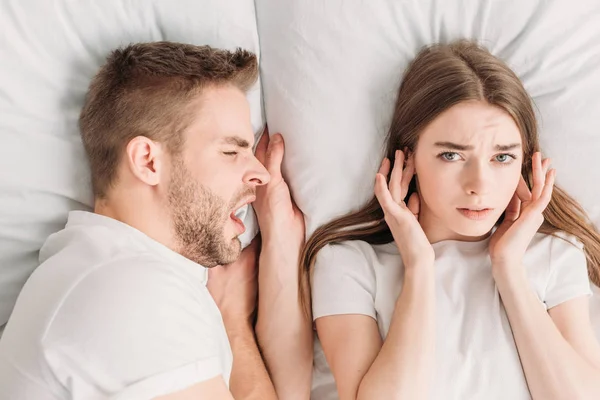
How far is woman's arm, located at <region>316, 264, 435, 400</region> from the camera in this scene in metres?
1.37

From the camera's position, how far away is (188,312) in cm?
127

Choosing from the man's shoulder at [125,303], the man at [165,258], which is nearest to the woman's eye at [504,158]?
the man at [165,258]

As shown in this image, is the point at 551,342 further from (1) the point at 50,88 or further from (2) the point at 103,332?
(1) the point at 50,88

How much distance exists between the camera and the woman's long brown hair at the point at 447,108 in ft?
4.75

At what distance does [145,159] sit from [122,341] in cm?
41

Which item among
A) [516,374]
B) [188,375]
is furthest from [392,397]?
[188,375]

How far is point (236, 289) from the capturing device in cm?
168

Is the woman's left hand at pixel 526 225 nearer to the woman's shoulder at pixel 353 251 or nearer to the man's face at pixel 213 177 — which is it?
the woman's shoulder at pixel 353 251

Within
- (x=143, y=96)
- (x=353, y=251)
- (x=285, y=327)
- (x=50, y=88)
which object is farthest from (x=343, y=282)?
(x=50, y=88)

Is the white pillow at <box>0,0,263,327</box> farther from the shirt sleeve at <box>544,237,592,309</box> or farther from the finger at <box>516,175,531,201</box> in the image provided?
the shirt sleeve at <box>544,237,592,309</box>

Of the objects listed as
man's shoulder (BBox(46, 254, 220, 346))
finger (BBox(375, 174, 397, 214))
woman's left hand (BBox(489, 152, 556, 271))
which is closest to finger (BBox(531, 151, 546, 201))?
woman's left hand (BBox(489, 152, 556, 271))

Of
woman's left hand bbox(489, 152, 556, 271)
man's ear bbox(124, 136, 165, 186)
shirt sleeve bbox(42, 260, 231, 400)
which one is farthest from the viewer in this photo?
woman's left hand bbox(489, 152, 556, 271)

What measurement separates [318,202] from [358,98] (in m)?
0.28

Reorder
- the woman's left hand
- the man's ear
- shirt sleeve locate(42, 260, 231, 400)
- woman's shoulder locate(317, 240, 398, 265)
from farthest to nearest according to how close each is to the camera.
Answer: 1. woman's shoulder locate(317, 240, 398, 265)
2. the woman's left hand
3. the man's ear
4. shirt sleeve locate(42, 260, 231, 400)
